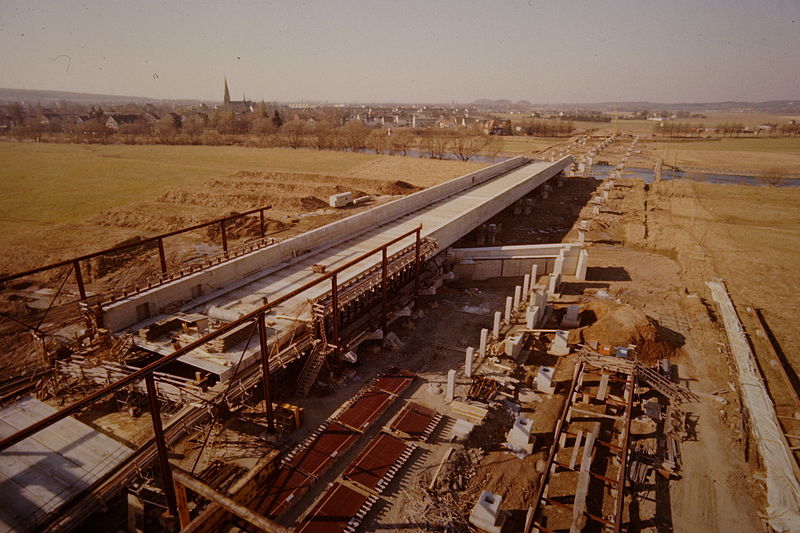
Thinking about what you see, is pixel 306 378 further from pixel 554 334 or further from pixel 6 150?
pixel 6 150

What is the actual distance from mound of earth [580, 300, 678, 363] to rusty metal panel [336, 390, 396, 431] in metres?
11.3

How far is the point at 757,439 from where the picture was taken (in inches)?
622

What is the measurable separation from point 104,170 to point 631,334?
7575 cm

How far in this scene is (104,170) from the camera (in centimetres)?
6700

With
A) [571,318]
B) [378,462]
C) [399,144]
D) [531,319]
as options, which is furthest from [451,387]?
[399,144]

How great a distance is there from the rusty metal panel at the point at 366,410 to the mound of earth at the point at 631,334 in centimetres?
1126

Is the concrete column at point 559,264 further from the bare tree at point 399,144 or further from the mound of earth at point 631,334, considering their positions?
the bare tree at point 399,144

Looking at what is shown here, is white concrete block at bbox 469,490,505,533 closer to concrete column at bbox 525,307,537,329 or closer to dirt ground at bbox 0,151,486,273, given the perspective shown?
concrete column at bbox 525,307,537,329

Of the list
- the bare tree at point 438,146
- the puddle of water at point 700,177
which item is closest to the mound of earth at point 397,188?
the bare tree at point 438,146

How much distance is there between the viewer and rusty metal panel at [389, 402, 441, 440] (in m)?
15.4

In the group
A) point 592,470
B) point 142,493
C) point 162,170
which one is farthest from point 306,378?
point 162,170

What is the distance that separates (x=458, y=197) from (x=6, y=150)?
101321 mm

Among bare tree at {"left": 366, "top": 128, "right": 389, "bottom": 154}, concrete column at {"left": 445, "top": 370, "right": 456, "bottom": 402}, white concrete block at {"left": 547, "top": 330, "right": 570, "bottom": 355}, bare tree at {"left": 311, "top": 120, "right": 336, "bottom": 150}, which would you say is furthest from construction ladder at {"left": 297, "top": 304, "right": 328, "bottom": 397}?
bare tree at {"left": 311, "top": 120, "right": 336, "bottom": 150}

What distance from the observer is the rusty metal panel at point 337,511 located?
1176 centimetres
